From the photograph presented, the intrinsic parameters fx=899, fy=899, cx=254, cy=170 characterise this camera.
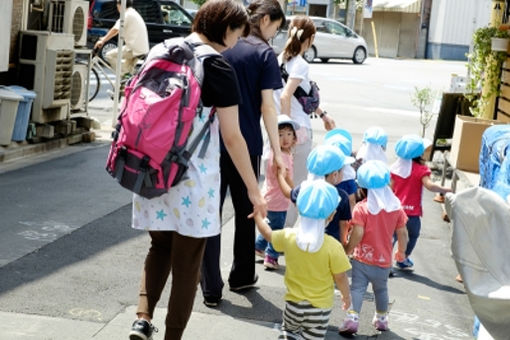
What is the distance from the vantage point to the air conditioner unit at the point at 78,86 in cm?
1129

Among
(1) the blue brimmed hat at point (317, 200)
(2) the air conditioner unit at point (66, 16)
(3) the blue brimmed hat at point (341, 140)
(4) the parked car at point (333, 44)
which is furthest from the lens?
(4) the parked car at point (333, 44)

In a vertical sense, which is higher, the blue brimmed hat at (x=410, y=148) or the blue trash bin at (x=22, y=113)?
the blue brimmed hat at (x=410, y=148)

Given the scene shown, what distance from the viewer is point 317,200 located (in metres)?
4.33

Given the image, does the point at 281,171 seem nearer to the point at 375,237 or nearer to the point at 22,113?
the point at 375,237

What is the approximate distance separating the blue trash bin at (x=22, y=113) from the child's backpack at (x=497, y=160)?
18.5ft

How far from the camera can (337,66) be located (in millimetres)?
31047

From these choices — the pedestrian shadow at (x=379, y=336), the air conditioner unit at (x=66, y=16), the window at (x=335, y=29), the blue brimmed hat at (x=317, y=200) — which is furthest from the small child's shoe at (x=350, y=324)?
the window at (x=335, y=29)

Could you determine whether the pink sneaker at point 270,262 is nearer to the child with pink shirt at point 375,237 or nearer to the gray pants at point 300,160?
the gray pants at point 300,160

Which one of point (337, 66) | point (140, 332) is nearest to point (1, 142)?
point (140, 332)

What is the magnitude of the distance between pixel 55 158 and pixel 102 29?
48.8 feet

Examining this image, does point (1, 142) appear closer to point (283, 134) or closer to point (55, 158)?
point (55, 158)

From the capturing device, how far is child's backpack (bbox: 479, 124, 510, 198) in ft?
15.5

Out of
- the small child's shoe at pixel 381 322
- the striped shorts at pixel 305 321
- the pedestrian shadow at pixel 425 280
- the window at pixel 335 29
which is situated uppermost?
the window at pixel 335 29

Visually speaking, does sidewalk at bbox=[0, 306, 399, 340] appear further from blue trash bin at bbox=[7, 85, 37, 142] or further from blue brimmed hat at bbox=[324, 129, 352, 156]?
blue trash bin at bbox=[7, 85, 37, 142]
